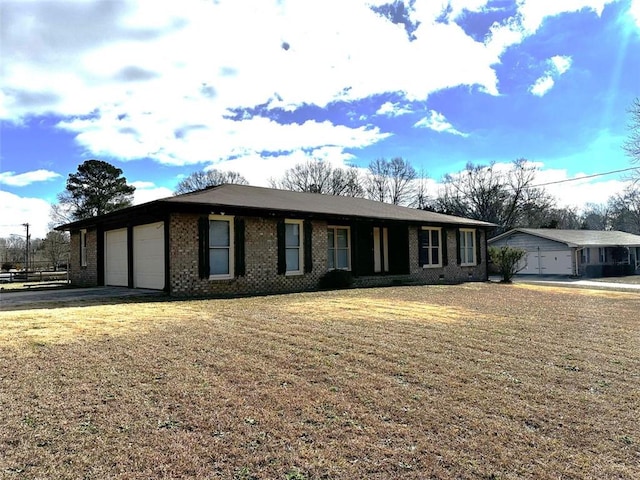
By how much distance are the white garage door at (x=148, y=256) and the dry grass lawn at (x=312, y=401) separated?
5.92 m

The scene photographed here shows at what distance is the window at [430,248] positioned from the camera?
18.9m

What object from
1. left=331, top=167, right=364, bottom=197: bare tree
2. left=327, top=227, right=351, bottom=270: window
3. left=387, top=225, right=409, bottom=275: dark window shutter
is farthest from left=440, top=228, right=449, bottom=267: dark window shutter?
left=331, top=167, right=364, bottom=197: bare tree

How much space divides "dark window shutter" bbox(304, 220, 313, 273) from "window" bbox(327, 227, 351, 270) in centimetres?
166

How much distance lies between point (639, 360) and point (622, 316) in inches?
186

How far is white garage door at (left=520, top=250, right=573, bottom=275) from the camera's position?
29852 mm

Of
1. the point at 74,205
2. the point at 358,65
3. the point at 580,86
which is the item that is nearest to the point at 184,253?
the point at 358,65

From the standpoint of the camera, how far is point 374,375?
452 cm

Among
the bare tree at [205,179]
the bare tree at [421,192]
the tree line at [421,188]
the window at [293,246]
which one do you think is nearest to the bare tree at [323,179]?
the tree line at [421,188]

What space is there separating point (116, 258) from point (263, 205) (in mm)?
6244

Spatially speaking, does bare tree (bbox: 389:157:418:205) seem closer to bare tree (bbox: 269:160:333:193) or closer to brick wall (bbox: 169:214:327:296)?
bare tree (bbox: 269:160:333:193)

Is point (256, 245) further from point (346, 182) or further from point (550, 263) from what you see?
point (346, 182)

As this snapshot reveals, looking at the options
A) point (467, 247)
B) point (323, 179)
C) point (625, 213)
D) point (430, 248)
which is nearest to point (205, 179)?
point (323, 179)

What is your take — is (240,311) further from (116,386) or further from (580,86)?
(580,86)

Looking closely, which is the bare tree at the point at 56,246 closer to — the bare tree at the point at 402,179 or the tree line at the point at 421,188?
the tree line at the point at 421,188
